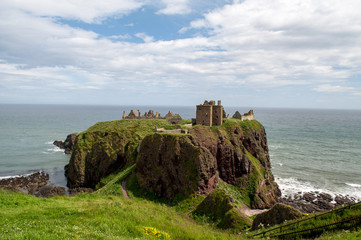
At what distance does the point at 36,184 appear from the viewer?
57000 millimetres

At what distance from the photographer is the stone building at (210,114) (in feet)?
167

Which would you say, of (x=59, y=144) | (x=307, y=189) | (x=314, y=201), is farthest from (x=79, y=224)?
(x=59, y=144)

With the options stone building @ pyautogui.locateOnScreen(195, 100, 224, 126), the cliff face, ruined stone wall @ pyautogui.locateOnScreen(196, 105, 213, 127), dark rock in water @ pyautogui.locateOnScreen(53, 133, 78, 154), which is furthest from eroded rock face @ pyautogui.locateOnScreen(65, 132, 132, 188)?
dark rock in water @ pyautogui.locateOnScreen(53, 133, 78, 154)

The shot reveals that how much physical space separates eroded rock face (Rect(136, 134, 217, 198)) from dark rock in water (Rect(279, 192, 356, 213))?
20.7 meters

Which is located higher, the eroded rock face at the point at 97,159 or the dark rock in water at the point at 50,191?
the eroded rock face at the point at 97,159

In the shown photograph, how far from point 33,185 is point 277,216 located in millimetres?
56666

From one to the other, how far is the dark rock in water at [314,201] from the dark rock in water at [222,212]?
79.7 ft

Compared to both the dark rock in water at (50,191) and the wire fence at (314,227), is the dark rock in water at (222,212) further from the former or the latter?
the dark rock in water at (50,191)

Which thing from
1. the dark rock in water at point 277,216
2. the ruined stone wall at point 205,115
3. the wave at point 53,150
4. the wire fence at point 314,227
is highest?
the ruined stone wall at point 205,115

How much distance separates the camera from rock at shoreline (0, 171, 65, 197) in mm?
A: 52000

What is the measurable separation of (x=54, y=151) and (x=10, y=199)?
252 feet

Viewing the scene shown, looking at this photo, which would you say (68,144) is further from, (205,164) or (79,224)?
(79,224)

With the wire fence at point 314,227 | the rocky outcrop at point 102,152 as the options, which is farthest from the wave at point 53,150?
the wire fence at point 314,227

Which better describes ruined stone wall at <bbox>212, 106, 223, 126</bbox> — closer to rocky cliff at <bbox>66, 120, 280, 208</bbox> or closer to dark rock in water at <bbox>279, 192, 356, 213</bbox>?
rocky cliff at <bbox>66, 120, 280, 208</bbox>
